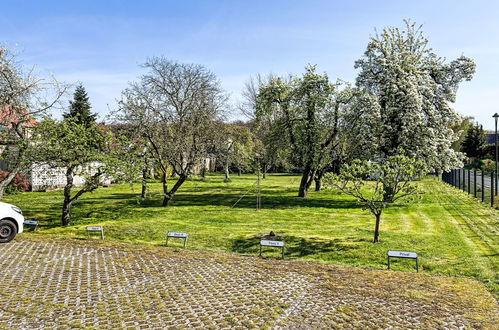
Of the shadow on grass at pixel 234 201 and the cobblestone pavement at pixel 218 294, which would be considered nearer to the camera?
the cobblestone pavement at pixel 218 294

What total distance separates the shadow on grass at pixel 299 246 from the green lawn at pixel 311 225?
0.10ft

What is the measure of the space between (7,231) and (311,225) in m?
11.2

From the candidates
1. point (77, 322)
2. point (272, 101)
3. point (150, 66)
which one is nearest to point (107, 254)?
point (77, 322)

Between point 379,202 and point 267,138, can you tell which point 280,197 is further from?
point 379,202

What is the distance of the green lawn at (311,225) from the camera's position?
1141cm

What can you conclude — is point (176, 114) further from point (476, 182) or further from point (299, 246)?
point (476, 182)

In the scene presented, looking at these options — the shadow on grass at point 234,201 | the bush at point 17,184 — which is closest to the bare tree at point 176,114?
the shadow on grass at point 234,201

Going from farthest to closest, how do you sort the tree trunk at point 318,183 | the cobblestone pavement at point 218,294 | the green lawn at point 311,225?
1. the tree trunk at point 318,183
2. the green lawn at point 311,225
3. the cobblestone pavement at point 218,294

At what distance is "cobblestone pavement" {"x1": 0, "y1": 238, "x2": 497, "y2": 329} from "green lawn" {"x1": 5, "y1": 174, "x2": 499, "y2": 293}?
1635mm

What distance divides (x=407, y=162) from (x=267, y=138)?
15.0m

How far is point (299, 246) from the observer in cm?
1247

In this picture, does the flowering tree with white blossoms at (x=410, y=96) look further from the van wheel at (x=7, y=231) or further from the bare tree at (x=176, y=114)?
the van wheel at (x=7, y=231)

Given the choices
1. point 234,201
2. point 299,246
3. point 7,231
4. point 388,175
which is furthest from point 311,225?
point 7,231

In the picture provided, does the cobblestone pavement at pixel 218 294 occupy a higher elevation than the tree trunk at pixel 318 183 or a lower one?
lower
